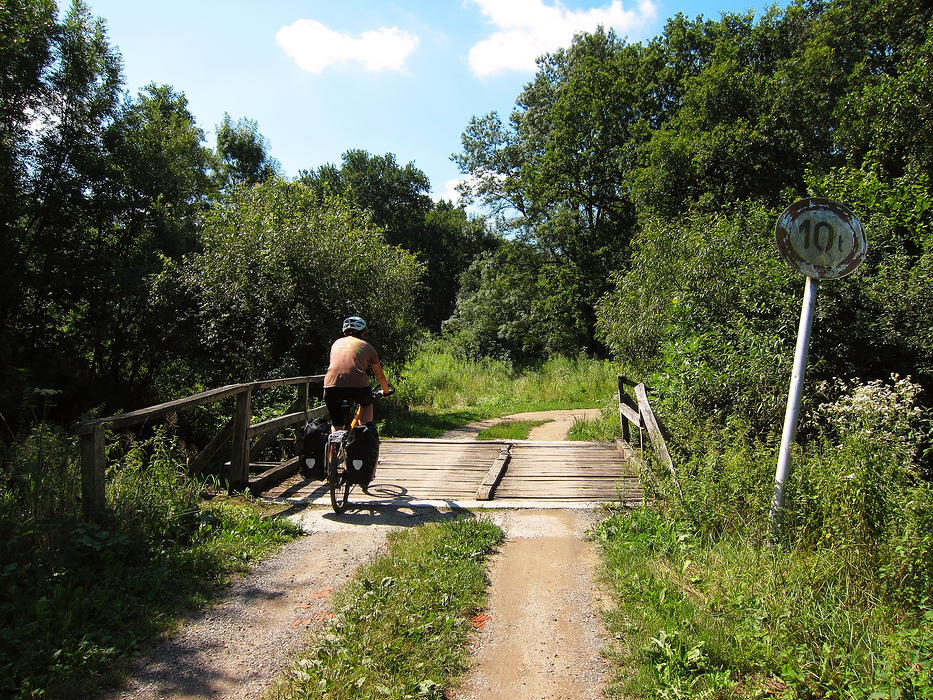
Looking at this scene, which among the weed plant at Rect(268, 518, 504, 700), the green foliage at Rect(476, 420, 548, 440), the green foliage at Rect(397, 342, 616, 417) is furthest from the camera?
the green foliage at Rect(397, 342, 616, 417)

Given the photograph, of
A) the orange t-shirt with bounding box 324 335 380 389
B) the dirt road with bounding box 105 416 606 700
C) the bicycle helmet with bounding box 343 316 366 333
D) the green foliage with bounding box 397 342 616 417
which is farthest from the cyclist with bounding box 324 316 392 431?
the green foliage with bounding box 397 342 616 417

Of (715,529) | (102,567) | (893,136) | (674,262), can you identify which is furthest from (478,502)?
(893,136)

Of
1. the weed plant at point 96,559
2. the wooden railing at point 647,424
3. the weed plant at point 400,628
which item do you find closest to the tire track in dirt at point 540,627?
the weed plant at point 400,628

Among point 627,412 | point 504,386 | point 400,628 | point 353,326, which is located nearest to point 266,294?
point 353,326

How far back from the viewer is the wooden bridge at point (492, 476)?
704 cm

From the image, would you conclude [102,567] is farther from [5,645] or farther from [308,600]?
[308,600]

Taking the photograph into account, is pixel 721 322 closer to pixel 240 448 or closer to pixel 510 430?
pixel 510 430

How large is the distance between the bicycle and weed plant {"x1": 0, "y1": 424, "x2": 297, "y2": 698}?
71 cm

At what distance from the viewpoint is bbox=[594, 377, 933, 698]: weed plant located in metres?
3.12

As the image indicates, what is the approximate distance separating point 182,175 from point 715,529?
17154 mm

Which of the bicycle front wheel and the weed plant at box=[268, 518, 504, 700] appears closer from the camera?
the weed plant at box=[268, 518, 504, 700]

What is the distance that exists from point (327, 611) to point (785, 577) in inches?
117

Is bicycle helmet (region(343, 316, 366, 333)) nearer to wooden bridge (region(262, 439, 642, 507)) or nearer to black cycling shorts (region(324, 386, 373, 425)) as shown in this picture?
black cycling shorts (region(324, 386, 373, 425))

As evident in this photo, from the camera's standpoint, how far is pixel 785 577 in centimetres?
393
